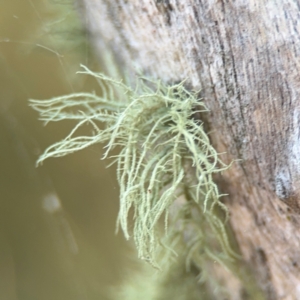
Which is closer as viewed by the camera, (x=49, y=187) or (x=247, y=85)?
(x=247, y=85)

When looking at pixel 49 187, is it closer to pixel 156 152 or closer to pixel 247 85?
pixel 156 152

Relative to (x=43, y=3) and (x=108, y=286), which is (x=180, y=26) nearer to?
(x=43, y=3)

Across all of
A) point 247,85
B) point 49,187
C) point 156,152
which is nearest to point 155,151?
point 156,152

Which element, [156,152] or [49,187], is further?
[49,187]

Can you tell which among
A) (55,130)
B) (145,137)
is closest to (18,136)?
(55,130)

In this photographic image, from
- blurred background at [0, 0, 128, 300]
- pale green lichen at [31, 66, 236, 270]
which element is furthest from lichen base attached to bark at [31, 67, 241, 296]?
blurred background at [0, 0, 128, 300]

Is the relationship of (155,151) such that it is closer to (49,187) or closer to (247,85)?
(247,85)
